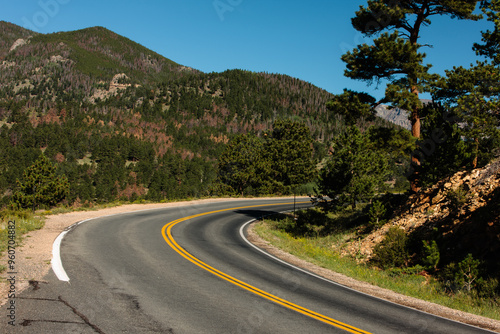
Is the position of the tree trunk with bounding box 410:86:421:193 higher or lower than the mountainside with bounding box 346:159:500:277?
higher

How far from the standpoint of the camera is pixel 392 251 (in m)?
15.1

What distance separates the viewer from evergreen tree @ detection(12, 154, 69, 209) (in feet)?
133

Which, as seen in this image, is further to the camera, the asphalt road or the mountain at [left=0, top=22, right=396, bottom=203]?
the mountain at [left=0, top=22, right=396, bottom=203]

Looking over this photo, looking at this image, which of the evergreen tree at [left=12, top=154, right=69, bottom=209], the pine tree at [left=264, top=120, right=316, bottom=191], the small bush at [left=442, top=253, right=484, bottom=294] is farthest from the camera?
the pine tree at [left=264, top=120, right=316, bottom=191]

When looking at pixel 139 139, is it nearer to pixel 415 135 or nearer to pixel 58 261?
pixel 415 135

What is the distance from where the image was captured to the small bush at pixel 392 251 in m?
14.8

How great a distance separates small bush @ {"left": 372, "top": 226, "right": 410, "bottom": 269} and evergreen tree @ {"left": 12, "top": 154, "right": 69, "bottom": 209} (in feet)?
133

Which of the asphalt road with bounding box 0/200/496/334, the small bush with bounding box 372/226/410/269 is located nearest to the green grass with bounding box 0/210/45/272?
the asphalt road with bounding box 0/200/496/334

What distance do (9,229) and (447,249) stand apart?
17.9 meters

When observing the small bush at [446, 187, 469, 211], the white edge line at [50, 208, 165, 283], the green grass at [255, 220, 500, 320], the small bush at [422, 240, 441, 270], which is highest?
the small bush at [446, 187, 469, 211]

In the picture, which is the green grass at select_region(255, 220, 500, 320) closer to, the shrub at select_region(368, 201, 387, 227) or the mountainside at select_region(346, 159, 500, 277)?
the mountainside at select_region(346, 159, 500, 277)

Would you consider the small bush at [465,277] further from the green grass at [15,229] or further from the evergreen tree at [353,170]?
the green grass at [15,229]

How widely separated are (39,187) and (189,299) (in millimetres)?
42768

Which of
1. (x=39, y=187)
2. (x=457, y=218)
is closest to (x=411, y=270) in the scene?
(x=457, y=218)
